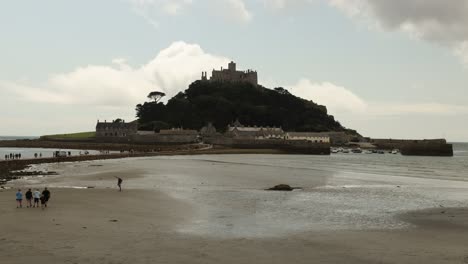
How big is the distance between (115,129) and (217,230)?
406 feet

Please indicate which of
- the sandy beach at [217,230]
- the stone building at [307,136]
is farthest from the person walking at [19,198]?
the stone building at [307,136]

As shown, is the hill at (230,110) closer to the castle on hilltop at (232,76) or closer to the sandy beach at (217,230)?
the castle on hilltop at (232,76)

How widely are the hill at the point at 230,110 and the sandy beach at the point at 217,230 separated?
12147cm

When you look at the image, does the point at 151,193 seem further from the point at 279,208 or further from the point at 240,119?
the point at 240,119

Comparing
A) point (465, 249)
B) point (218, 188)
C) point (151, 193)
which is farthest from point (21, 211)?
point (465, 249)

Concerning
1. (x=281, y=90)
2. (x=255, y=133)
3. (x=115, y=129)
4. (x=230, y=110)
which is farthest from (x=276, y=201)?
(x=281, y=90)

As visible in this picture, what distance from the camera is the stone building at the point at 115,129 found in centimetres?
13500

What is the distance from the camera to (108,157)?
67.1 m

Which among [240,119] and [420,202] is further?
[240,119]

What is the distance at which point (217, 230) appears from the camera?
16.5 metres

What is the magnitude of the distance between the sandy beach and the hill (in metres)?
121

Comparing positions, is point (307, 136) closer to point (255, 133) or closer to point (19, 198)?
point (255, 133)

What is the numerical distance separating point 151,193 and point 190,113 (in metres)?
127

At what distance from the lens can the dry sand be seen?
41.2ft
